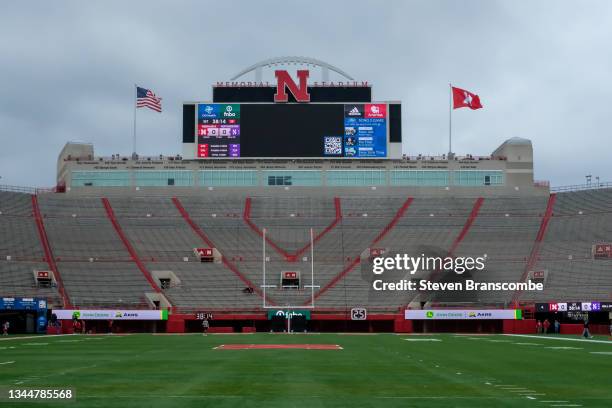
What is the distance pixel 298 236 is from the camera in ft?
281

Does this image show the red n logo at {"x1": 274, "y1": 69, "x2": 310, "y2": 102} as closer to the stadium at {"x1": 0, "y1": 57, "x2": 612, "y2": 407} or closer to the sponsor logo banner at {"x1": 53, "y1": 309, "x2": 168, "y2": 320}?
the stadium at {"x1": 0, "y1": 57, "x2": 612, "y2": 407}

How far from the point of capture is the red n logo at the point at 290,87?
3563 inches

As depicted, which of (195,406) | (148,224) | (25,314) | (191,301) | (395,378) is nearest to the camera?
(195,406)

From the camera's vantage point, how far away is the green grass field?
1616 cm

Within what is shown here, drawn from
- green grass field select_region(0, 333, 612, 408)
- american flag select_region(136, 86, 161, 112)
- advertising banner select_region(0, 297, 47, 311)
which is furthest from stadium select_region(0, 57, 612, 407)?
green grass field select_region(0, 333, 612, 408)

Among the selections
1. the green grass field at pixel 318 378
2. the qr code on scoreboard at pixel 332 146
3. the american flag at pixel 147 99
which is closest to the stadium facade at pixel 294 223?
the qr code on scoreboard at pixel 332 146

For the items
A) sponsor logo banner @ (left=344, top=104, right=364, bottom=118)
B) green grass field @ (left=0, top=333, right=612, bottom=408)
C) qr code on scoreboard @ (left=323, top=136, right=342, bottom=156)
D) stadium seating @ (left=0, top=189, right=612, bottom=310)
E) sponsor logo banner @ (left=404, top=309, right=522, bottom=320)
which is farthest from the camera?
qr code on scoreboard @ (left=323, top=136, right=342, bottom=156)

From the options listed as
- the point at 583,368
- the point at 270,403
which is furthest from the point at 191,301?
the point at 270,403

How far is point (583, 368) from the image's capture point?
25.3 m

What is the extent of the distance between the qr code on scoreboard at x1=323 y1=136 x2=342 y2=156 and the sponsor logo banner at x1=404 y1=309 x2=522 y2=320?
24969mm

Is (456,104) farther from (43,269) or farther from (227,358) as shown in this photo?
(227,358)

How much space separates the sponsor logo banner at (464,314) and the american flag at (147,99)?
35.9 metres

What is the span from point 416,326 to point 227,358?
147ft

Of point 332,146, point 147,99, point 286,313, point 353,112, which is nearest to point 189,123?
point 147,99
